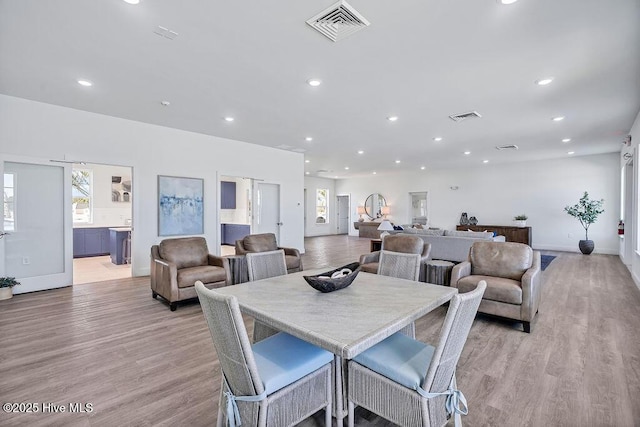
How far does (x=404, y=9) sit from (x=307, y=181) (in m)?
11.4

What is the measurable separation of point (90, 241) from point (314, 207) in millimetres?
8319

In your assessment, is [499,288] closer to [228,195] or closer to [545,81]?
[545,81]

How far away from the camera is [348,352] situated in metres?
1.27

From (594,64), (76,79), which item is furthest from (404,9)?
(76,79)

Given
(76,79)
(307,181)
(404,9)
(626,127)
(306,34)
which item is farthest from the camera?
(307,181)

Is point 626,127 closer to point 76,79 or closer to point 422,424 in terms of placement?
point 422,424

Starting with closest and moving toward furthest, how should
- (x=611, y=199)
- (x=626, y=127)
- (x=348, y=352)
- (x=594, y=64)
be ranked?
1. (x=348, y=352)
2. (x=594, y=64)
3. (x=626, y=127)
4. (x=611, y=199)

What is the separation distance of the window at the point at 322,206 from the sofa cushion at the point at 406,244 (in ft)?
30.8

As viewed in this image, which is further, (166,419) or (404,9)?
(404,9)

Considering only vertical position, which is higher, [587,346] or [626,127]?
[626,127]

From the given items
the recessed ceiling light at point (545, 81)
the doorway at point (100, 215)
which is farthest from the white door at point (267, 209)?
the recessed ceiling light at point (545, 81)

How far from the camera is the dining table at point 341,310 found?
1413 millimetres

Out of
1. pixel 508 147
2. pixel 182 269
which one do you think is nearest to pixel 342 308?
pixel 182 269

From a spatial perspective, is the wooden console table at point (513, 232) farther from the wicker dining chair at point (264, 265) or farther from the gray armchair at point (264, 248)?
the wicker dining chair at point (264, 265)
